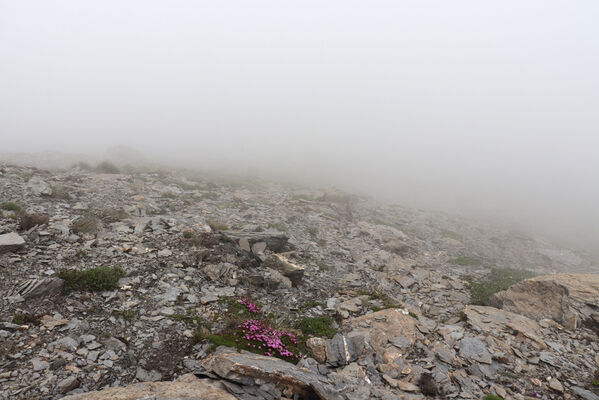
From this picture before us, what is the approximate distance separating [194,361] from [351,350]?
15.1ft

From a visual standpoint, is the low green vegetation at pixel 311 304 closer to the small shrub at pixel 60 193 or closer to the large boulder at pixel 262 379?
the large boulder at pixel 262 379

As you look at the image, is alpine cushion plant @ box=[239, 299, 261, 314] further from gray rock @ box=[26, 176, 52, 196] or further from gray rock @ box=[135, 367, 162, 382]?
gray rock @ box=[26, 176, 52, 196]

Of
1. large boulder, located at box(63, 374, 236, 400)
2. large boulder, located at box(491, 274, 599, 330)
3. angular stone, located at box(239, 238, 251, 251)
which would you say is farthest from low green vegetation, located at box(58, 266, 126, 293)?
large boulder, located at box(491, 274, 599, 330)

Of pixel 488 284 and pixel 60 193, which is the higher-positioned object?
pixel 60 193

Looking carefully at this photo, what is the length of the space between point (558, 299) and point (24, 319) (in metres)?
18.6

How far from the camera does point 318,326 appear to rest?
9.94m

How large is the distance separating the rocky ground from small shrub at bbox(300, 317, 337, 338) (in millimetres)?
65

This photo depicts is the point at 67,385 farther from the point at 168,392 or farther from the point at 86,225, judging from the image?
the point at 86,225

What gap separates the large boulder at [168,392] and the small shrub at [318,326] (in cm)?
415

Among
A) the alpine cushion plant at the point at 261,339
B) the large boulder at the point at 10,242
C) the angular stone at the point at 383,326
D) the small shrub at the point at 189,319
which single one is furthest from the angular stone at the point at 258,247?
the large boulder at the point at 10,242

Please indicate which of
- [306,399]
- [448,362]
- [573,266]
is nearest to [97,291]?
[306,399]

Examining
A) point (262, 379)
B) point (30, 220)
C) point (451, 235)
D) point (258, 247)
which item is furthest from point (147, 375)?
point (451, 235)

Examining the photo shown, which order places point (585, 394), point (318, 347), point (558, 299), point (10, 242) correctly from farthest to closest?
1. point (558, 299)
2. point (10, 242)
3. point (318, 347)
4. point (585, 394)

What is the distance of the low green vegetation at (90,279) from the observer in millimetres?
9148
